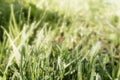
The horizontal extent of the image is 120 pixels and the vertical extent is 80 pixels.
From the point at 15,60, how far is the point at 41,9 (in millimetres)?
1142

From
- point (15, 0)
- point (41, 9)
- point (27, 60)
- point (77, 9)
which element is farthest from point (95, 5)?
point (27, 60)

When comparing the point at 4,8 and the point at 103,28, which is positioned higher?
the point at 4,8

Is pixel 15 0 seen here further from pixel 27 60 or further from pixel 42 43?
pixel 27 60

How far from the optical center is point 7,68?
1584mm

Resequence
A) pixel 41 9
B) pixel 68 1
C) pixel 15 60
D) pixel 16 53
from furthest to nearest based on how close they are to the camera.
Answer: pixel 68 1 < pixel 41 9 < pixel 15 60 < pixel 16 53

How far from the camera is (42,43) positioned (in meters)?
1.74

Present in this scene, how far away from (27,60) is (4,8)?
107cm

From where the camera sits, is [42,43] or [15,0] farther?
[15,0]

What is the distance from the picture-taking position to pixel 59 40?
2.39 m

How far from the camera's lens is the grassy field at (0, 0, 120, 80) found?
1.56 m

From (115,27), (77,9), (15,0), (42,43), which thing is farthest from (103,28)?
(42,43)

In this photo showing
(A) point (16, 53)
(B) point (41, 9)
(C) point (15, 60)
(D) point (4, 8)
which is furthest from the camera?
(B) point (41, 9)

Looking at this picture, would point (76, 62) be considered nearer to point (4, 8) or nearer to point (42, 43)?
point (42, 43)

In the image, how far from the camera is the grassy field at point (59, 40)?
156 centimetres
